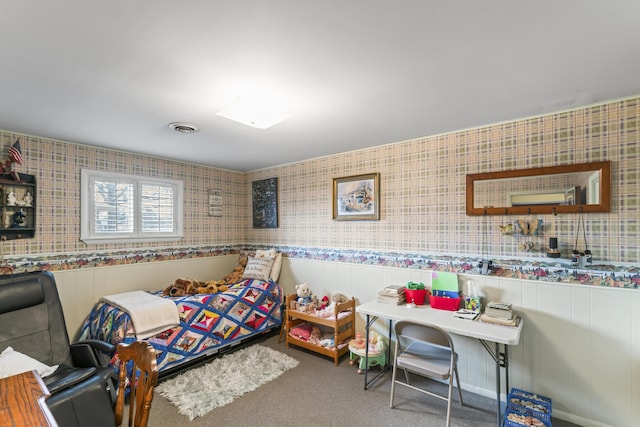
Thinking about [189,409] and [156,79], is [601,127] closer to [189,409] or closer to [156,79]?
[156,79]

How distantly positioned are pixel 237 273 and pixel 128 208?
1.54 meters

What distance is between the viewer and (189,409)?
228 cm

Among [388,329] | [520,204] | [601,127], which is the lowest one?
[388,329]

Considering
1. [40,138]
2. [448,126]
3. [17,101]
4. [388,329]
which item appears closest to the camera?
[17,101]

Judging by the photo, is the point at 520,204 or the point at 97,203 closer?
the point at 520,204

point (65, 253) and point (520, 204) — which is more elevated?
point (520, 204)

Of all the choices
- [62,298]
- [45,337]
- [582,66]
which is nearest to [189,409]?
[45,337]

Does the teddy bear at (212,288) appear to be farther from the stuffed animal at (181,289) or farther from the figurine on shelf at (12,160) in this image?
the figurine on shelf at (12,160)

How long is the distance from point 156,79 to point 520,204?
276 cm

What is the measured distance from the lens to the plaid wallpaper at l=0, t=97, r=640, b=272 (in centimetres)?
208

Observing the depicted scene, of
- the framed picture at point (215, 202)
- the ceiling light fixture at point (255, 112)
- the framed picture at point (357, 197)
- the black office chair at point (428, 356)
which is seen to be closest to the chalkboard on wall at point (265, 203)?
the framed picture at point (215, 202)

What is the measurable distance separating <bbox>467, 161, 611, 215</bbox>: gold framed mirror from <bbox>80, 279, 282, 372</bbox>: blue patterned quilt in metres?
2.50

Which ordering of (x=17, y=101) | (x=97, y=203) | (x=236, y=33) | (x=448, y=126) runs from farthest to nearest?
(x=97, y=203)
(x=448, y=126)
(x=17, y=101)
(x=236, y=33)

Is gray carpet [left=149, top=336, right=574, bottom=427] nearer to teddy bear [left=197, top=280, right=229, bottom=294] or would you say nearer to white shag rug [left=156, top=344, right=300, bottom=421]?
white shag rug [left=156, top=344, right=300, bottom=421]
